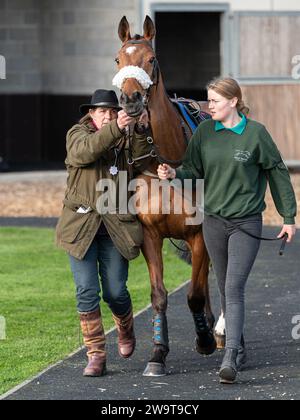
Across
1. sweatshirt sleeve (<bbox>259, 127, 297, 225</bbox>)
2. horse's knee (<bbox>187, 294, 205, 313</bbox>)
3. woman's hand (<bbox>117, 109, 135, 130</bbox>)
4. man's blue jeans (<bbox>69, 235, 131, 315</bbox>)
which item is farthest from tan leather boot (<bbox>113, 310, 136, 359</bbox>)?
woman's hand (<bbox>117, 109, 135, 130</bbox>)

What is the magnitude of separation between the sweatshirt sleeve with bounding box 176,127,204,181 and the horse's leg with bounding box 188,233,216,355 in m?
0.56

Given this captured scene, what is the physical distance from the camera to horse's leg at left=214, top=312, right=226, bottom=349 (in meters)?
9.22

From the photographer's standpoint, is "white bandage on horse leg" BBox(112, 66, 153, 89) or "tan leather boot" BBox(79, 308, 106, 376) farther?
"tan leather boot" BBox(79, 308, 106, 376)

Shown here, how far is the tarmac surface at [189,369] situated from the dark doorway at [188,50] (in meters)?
15.5

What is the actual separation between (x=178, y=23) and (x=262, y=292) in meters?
15.5

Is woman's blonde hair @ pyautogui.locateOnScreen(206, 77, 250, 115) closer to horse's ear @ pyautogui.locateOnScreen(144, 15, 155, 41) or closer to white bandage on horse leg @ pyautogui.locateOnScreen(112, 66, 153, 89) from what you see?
white bandage on horse leg @ pyautogui.locateOnScreen(112, 66, 153, 89)

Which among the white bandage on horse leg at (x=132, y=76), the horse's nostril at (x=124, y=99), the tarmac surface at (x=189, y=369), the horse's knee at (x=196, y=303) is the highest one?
the white bandage on horse leg at (x=132, y=76)

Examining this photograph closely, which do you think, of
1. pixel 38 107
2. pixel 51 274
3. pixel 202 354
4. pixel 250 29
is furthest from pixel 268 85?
pixel 202 354

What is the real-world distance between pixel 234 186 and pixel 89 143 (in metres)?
0.94

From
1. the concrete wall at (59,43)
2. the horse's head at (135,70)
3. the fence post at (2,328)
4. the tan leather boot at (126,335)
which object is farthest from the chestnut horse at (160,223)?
the concrete wall at (59,43)

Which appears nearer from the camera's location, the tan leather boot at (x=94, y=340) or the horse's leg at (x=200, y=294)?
the tan leather boot at (x=94, y=340)

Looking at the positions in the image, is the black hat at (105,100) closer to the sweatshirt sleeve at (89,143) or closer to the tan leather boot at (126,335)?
the sweatshirt sleeve at (89,143)

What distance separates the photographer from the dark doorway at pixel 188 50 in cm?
2627

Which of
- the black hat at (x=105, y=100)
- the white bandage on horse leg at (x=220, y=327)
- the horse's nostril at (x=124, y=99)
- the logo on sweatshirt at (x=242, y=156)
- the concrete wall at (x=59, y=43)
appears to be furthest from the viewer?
the concrete wall at (x=59, y=43)
